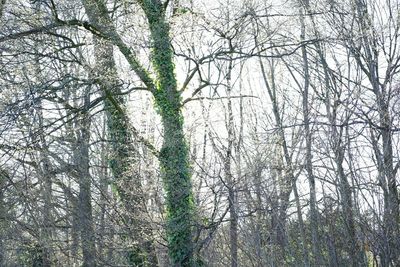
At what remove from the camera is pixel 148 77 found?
13.6m

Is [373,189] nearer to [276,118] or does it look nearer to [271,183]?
[271,183]

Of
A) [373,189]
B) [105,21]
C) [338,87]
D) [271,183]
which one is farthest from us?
[105,21]

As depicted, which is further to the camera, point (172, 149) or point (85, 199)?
point (85, 199)

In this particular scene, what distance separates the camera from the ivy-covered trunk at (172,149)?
480 inches

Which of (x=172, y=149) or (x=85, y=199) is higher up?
(x=172, y=149)

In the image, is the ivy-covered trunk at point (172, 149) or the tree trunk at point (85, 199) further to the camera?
the tree trunk at point (85, 199)

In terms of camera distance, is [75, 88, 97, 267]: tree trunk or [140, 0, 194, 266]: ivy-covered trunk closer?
[140, 0, 194, 266]: ivy-covered trunk

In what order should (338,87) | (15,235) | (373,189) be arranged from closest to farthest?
1. (373,189)
2. (338,87)
3. (15,235)

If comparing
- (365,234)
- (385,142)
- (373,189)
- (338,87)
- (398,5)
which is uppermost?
(398,5)

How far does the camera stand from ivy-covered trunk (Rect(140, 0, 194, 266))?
1220 cm

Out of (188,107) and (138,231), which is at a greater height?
(188,107)

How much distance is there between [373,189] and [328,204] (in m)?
2.63

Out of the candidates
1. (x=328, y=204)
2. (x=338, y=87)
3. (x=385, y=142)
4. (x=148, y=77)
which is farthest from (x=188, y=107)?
(x=385, y=142)

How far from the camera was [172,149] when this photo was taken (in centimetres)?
1271
